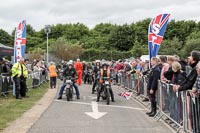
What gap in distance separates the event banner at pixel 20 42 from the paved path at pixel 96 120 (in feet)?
13.7

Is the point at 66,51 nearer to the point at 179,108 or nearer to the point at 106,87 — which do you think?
the point at 106,87

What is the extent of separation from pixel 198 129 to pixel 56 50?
54.5 m

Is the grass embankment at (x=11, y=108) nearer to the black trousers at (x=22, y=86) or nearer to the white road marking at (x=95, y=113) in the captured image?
the black trousers at (x=22, y=86)

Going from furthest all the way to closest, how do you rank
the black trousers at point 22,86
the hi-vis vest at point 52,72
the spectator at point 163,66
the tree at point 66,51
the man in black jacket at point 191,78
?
1. the tree at point 66,51
2. the hi-vis vest at point 52,72
3. the black trousers at point 22,86
4. the spectator at point 163,66
5. the man in black jacket at point 191,78

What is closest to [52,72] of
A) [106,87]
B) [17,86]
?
[17,86]

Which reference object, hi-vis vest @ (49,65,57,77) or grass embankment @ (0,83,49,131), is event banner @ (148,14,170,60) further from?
hi-vis vest @ (49,65,57,77)

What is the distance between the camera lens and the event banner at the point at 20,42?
735 inches

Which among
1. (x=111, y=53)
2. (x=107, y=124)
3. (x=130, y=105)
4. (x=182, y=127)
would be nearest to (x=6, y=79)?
(x=130, y=105)

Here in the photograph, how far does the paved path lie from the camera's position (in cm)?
997

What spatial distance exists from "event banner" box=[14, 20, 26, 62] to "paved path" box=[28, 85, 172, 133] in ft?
13.7

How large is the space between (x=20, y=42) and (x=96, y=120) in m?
8.83

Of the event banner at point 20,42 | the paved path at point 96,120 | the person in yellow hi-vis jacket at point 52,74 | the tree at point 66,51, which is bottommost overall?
the paved path at point 96,120

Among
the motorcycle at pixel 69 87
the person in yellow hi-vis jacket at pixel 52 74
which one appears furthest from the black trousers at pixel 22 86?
the person in yellow hi-vis jacket at pixel 52 74

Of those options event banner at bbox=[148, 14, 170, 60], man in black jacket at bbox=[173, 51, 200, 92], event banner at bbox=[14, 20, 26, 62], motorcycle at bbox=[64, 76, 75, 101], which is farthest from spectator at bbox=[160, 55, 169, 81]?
event banner at bbox=[14, 20, 26, 62]
